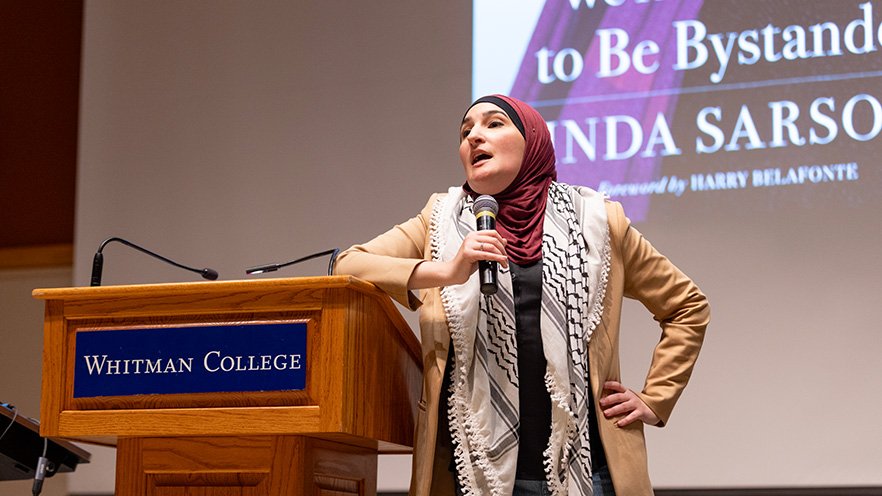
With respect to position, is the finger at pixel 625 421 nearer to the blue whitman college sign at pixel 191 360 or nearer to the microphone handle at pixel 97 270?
the blue whitman college sign at pixel 191 360

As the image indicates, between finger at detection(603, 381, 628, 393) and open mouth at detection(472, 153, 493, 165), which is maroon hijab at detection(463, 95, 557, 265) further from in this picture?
finger at detection(603, 381, 628, 393)

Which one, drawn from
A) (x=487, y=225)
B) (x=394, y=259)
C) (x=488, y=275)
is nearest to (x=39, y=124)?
(x=394, y=259)

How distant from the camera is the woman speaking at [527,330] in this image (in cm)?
171

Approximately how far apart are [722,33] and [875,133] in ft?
2.13

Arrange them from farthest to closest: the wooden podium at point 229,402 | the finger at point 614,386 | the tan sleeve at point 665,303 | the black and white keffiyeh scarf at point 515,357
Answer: the tan sleeve at point 665,303 < the finger at point 614,386 < the black and white keffiyeh scarf at point 515,357 < the wooden podium at point 229,402

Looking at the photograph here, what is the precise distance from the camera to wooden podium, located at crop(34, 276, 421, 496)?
1.52 m

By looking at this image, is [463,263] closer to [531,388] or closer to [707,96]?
[531,388]

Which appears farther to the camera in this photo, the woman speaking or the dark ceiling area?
the dark ceiling area

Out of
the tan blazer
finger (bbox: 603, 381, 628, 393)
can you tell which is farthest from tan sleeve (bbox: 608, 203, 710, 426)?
finger (bbox: 603, 381, 628, 393)

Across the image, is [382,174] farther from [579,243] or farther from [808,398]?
[579,243]

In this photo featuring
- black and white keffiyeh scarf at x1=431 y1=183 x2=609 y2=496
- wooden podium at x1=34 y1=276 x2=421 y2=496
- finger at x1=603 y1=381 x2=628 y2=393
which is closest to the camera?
wooden podium at x1=34 y1=276 x2=421 y2=496

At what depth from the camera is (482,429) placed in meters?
1.71

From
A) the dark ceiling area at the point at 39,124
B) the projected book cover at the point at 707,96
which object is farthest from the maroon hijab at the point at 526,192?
the dark ceiling area at the point at 39,124

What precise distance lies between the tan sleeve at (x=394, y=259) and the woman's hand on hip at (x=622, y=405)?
407 millimetres
